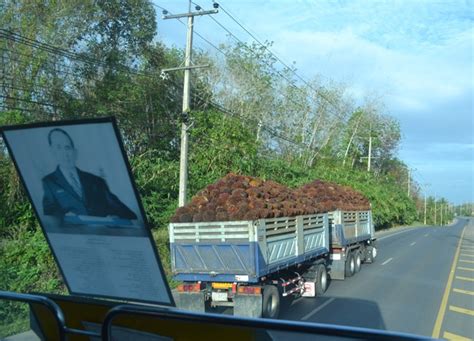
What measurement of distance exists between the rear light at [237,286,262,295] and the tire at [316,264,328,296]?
412 cm

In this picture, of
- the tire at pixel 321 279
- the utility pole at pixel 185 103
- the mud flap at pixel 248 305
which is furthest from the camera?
the utility pole at pixel 185 103

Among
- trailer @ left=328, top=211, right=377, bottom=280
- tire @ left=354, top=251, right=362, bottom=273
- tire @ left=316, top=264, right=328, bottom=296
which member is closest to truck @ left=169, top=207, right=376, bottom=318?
tire @ left=316, top=264, right=328, bottom=296

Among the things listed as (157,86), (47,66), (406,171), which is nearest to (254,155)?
(157,86)

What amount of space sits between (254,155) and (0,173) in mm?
12674

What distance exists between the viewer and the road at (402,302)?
34.5 ft

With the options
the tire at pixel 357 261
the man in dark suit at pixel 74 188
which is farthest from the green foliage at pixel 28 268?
the tire at pixel 357 261

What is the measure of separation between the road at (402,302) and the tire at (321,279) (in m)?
0.20

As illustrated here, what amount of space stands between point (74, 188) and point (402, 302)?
37.0ft

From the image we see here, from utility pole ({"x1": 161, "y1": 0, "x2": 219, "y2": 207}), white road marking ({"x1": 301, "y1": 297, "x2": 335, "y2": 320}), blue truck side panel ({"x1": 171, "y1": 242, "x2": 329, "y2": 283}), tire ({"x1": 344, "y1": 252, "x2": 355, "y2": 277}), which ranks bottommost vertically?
white road marking ({"x1": 301, "y1": 297, "x2": 335, "y2": 320})

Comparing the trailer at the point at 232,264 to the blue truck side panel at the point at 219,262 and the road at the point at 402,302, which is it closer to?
the blue truck side panel at the point at 219,262

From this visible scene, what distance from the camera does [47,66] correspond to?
74.7ft

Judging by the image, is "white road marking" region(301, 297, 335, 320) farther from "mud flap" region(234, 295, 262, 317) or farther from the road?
"mud flap" region(234, 295, 262, 317)

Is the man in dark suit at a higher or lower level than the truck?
higher

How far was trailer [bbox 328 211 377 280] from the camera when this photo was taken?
1750 centimetres
